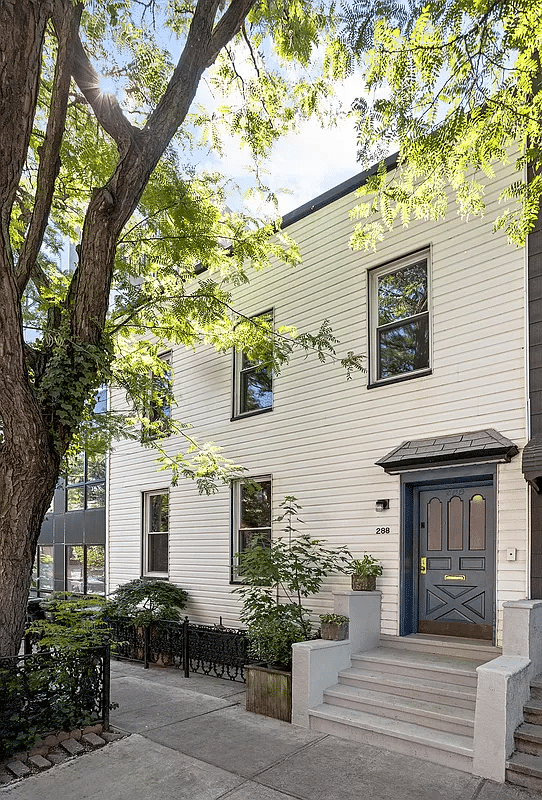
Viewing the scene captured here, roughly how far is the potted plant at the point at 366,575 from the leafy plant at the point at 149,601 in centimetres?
397

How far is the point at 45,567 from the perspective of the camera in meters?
17.4

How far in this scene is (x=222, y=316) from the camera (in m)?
9.31

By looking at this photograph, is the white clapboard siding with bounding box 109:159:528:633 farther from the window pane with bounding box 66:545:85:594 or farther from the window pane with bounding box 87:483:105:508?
the window pane with bounding box 66:545:85:594

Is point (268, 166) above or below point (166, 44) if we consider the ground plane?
below

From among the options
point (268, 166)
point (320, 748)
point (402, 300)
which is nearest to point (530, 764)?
point (320, 748)

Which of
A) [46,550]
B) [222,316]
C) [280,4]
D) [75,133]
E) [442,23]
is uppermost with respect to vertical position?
[280,4]

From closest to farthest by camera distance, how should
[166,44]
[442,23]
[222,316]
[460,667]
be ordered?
[442,23]
[460,667]
[166,44]
[222,316]

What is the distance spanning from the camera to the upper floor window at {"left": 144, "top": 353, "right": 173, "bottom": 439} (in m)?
9.16

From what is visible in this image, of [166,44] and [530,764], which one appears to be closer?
[530,764]

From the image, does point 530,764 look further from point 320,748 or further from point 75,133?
point 75,133

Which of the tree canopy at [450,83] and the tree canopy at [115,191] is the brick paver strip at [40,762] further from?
the tree canopy at [450,83]

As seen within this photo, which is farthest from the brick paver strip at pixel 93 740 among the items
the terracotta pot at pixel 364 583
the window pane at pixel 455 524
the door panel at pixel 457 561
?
the window pane at pixel 455 524

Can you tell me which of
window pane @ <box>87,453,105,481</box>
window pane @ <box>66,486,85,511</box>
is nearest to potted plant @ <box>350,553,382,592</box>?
window pane @ <box>87,453,105,481</box>

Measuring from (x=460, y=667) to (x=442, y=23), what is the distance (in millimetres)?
6380
